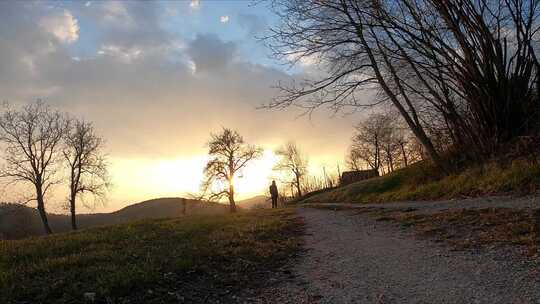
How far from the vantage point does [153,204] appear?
118 m

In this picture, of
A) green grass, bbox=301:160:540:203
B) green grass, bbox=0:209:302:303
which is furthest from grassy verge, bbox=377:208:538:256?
green grass, bbox=0:209:302:303

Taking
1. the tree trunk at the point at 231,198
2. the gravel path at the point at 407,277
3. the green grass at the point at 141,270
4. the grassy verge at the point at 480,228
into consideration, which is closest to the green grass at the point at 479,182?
the grassy verge at the point at 480,228

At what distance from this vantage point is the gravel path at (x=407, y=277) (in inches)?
168

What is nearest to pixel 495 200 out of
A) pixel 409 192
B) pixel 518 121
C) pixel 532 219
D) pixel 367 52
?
pixel 532 219

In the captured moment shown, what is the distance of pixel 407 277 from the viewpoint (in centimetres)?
513

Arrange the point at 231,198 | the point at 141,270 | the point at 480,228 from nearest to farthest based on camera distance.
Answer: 1. the point at 141,270
2. the point at 480,228
3. the point at 231,198

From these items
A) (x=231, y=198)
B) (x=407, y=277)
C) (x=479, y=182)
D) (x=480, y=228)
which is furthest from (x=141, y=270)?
(x=231, y=198)

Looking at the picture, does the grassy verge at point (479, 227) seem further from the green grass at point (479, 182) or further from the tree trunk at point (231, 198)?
the tree trunk at point (231, 198)

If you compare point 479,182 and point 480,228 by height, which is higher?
point 479,182

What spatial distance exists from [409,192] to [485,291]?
13.5 metres

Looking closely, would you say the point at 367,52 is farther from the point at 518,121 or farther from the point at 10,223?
the point at 10,223

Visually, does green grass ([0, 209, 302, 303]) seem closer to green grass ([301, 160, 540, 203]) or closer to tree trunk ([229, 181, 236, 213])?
green grass ([301, 160, 540, 203])

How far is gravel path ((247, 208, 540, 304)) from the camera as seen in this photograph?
4266 millimetres

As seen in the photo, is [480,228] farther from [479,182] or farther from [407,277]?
[479,182]
